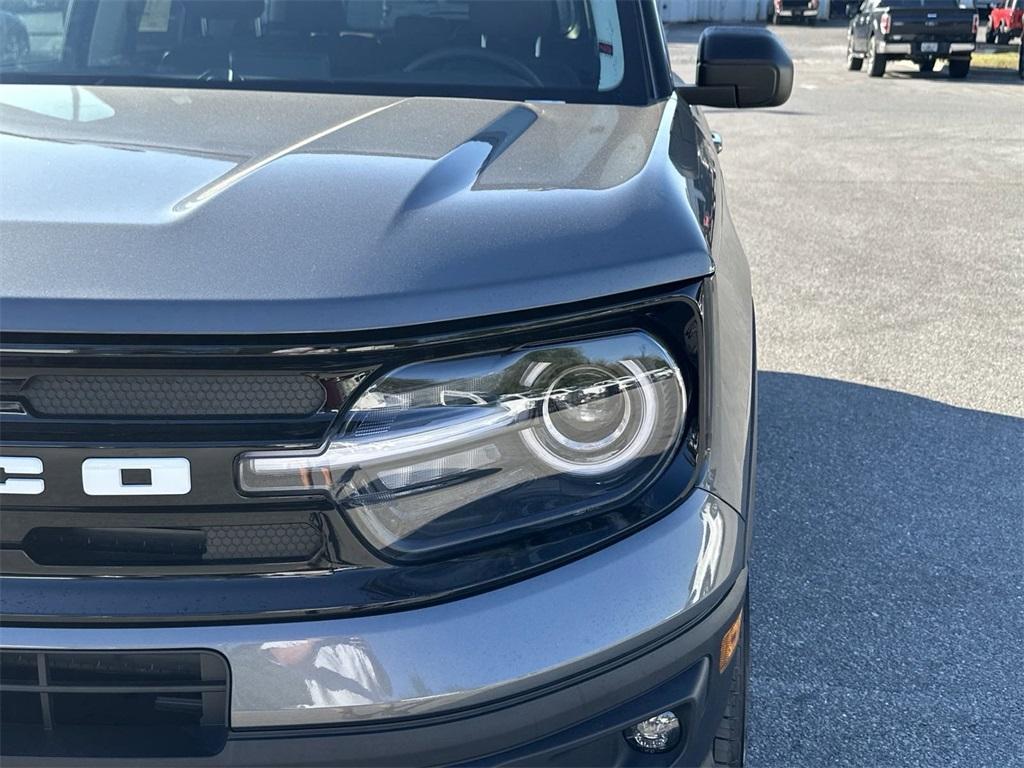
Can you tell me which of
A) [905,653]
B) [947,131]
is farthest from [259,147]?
[947,131]

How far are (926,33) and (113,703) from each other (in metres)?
22.6

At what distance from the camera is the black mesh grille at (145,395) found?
1.35 metres

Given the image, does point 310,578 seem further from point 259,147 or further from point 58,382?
point 259,147

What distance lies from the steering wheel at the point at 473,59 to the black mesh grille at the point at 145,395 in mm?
1600

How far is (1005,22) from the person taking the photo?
28.1 m

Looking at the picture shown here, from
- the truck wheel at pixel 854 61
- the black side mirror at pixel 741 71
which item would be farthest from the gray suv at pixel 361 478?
the truck wheel at pixel 854 61

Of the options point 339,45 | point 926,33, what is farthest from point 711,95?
point 926,33

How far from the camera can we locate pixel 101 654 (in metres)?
1.38

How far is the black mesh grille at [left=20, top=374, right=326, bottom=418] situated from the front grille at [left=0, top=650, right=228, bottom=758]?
29 centimetres

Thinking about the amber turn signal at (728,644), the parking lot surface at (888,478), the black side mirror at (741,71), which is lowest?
the parking lot surface at (888,478)

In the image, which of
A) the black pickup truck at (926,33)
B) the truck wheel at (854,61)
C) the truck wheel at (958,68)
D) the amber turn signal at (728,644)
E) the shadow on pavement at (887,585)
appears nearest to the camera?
the amber turn signal at (728,644)

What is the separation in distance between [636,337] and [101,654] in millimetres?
767

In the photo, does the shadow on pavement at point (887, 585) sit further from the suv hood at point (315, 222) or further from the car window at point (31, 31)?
the car window at point (31, 31)

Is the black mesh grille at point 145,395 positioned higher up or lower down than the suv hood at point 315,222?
lower down
